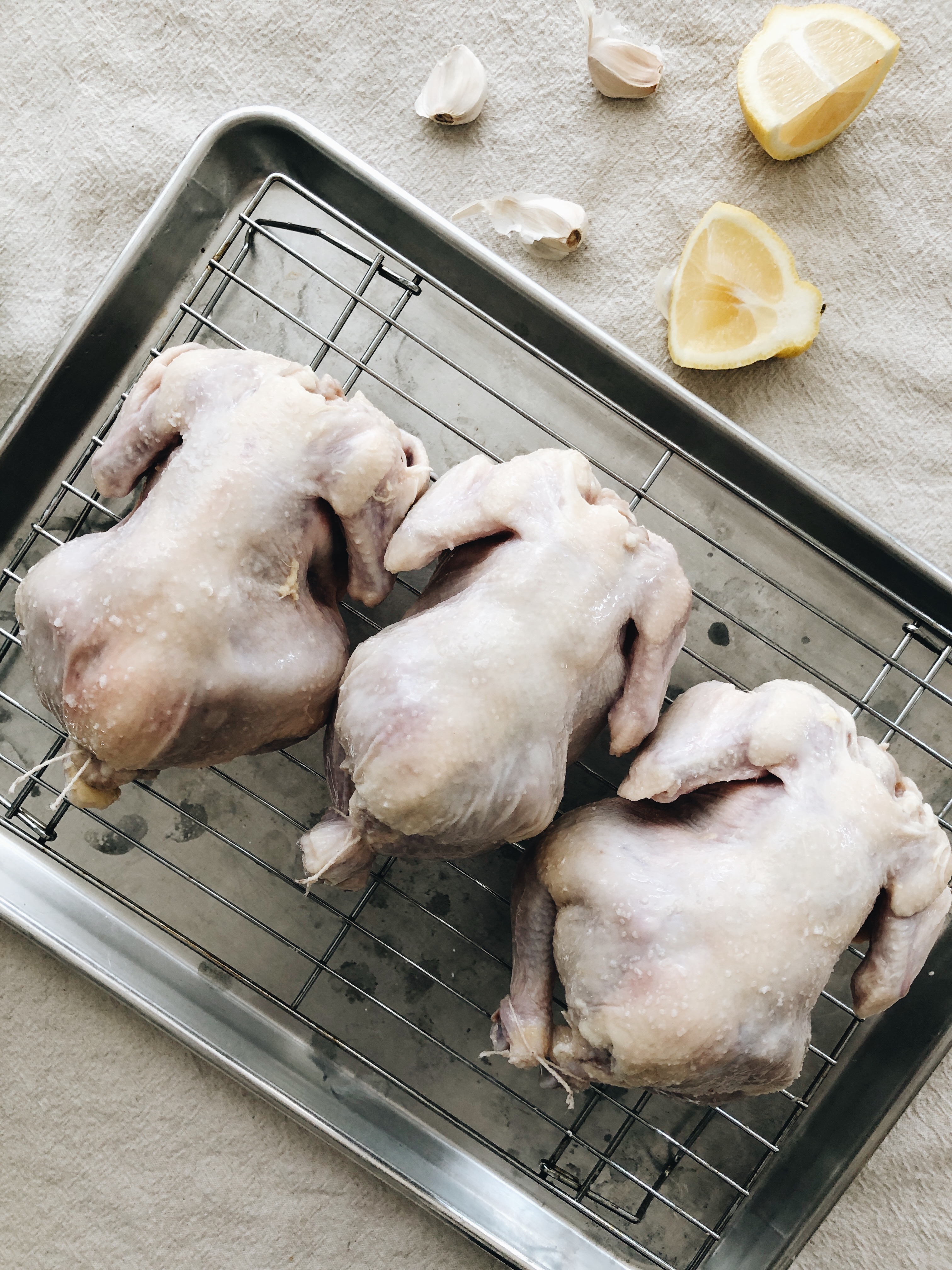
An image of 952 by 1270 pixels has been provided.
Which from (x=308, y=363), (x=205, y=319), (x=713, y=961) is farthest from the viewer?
(x=308, y=363)

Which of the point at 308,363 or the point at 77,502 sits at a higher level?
the point at 308,363

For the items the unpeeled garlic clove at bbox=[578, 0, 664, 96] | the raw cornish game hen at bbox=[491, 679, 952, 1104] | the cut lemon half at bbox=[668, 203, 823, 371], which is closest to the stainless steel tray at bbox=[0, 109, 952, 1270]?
the cut lemon half at bbox=[668, 203, 823, 371]

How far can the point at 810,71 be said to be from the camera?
1604 millimetres

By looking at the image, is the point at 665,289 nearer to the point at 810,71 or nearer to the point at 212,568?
the point at 810,71

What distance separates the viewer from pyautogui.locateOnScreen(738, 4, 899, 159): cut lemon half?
5.21ft

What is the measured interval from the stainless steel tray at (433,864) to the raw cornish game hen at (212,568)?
292 mm

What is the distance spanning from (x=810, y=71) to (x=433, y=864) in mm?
1500

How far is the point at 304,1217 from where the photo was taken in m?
1.67

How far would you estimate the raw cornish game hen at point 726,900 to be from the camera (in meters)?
1.21

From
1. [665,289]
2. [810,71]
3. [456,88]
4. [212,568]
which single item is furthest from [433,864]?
[810,71]

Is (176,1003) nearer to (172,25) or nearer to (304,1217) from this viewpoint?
(304,1217)


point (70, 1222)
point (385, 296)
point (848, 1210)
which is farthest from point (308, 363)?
point (848, 1210)

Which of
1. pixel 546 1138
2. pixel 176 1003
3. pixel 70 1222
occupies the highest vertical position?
pixel 546 1138

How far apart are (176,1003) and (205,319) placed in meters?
1.15
